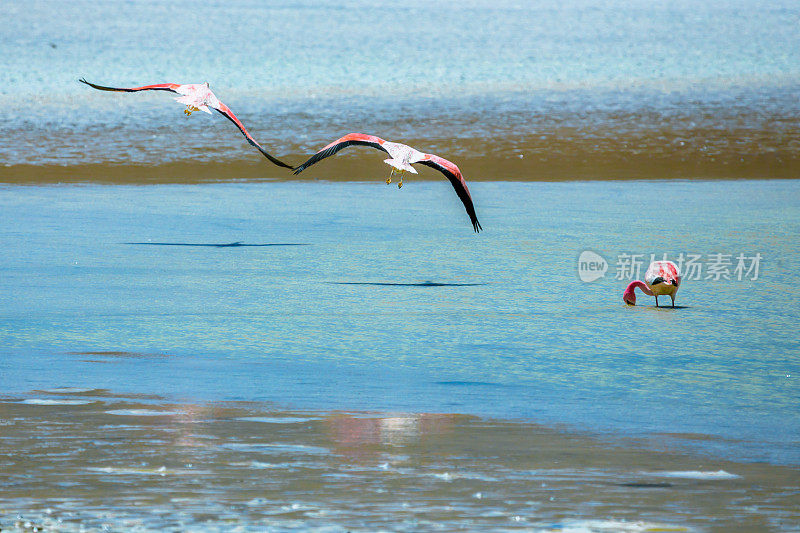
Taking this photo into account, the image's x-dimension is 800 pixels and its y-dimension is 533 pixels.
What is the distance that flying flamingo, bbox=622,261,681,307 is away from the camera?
1152 centimetres

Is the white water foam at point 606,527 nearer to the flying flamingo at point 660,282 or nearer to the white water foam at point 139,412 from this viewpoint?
the white water foam at point 139,412

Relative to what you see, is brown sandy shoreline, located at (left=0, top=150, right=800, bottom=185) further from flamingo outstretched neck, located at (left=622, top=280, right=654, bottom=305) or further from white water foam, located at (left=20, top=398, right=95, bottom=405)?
white water foam, located at (left=20, top=398, right=95, bottom=405)

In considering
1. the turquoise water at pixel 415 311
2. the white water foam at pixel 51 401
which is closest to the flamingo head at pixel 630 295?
the turquoise water at pixel 415 311

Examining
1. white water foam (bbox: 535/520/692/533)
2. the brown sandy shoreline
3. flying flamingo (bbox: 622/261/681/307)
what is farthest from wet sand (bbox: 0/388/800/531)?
the brown sandy shoreline

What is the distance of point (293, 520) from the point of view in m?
5.88

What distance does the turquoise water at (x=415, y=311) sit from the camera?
841cm

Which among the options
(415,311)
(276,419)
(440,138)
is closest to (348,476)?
(276,419)

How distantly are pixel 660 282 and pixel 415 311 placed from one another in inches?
75.2

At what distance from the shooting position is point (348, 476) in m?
6.57

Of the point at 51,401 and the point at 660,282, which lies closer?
the point at 51,401

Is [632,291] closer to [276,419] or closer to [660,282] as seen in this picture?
[660,282]

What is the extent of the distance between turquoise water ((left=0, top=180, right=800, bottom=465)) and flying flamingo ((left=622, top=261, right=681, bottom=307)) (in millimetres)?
163

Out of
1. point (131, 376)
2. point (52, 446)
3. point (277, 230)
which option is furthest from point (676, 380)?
point (277, 230)

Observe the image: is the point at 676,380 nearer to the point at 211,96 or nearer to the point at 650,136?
the point at 211,96
